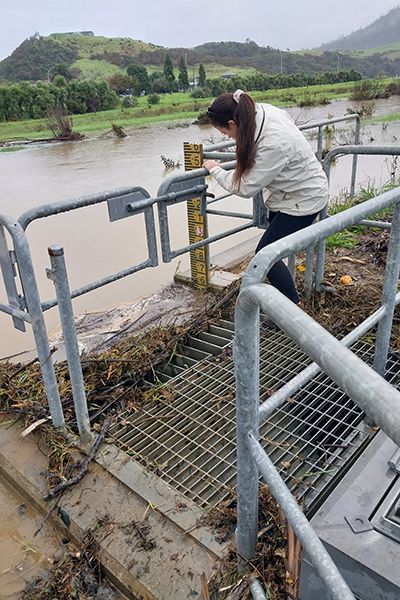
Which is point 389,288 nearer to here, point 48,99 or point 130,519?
point 130,519

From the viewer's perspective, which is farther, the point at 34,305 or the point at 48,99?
the point at 48,99

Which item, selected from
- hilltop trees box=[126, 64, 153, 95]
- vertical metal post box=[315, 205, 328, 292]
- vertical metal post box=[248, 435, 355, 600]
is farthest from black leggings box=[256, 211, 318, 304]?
hilltop trees box=[126, 64, 153, 95]

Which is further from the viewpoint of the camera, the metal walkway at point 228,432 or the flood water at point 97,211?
the flood water at point 97,211

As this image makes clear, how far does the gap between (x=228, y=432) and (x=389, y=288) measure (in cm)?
111

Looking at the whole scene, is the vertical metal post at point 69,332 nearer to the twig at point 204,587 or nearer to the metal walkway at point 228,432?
the metal walkway at point 228,432

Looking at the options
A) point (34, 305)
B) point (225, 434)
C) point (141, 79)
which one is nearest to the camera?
point (34, 305)

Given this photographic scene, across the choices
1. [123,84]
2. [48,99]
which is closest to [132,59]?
[123,84]

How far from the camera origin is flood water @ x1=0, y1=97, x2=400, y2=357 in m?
5.19

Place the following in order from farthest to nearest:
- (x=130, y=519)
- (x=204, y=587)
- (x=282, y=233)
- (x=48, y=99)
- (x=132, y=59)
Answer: (x=132, y=59) < (x=48, y=99) < (x=282, y=233) < (x=130, y=519) < (x=204, y=587)

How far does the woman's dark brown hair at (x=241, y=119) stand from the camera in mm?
2717

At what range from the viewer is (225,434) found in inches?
97.9

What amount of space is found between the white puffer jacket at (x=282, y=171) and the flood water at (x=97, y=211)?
2293 millimetres

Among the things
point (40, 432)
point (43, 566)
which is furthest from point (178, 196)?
point (43, 566)

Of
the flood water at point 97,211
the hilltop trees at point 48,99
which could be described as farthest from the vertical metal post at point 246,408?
the hilltop trees at point 48,99
